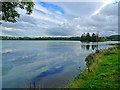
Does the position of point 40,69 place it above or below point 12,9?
below

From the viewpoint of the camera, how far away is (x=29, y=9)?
26.6ft

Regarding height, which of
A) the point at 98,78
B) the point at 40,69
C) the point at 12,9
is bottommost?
the point at 40,69

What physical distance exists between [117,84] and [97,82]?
135cm

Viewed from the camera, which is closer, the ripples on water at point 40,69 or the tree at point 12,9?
the tree at point 12,9

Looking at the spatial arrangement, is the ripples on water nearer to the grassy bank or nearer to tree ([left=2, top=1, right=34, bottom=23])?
the grassy bank

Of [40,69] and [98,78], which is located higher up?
[98,78]

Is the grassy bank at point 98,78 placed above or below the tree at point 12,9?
below

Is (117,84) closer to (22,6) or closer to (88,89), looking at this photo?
(88,89)

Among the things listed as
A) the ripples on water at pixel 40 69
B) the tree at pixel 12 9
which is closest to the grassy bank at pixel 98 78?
the ripples on water at pixel 40 69

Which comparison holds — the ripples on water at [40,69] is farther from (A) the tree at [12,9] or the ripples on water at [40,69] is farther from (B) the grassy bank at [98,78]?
(A) the tree at [12,9]

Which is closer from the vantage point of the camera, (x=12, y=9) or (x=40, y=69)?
(x=12, y=9)

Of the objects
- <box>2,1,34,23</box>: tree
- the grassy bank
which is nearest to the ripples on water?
the grassy bank

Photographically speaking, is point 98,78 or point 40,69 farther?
point 40,69

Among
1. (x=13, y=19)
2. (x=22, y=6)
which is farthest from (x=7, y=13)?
(x=22, y=6)
